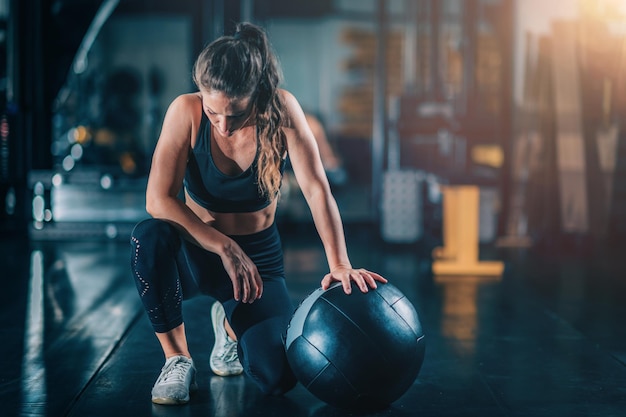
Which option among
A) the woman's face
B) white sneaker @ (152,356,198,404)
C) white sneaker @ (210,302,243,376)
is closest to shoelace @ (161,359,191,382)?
white sneaker @ (152,356,198,404)

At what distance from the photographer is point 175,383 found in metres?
1.84

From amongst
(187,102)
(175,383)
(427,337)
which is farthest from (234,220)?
(427,337)

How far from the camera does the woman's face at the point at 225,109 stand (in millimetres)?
1718

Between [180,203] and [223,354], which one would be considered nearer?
[180,203]

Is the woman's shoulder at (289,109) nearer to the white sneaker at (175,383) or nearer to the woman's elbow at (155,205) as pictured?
the woman's elbow at (155,205)

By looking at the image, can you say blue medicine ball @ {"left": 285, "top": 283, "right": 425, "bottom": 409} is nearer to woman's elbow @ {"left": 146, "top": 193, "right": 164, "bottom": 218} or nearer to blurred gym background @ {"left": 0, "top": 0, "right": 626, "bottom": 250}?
woman's elbow @ {"left": 146, "top": 193, "right": 164, "bottom": 218}

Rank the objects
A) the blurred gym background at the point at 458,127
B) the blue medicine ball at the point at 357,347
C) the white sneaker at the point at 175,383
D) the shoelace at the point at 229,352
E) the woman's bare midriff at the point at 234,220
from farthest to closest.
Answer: the blurred gym background at the point at 458,127
the shoelace at the point at 229,352
the woman's bare midriff at the point at 234,220
the white sneaker at the point at 175,383
the blue medicine ball at the point at 357,347

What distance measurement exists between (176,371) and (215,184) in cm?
48

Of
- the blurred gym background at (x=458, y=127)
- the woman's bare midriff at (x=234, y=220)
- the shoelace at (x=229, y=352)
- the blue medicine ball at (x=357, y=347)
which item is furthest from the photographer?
the blurred gym background at (x=458, y=127)

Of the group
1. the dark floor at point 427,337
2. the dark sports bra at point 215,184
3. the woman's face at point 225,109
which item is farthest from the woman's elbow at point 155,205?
the dark floor at point 427,337

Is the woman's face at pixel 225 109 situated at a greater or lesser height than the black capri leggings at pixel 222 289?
greater

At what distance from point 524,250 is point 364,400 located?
3216 millimetres

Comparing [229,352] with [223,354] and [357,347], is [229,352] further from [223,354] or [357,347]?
[357,347]

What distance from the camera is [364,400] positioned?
1.71m
